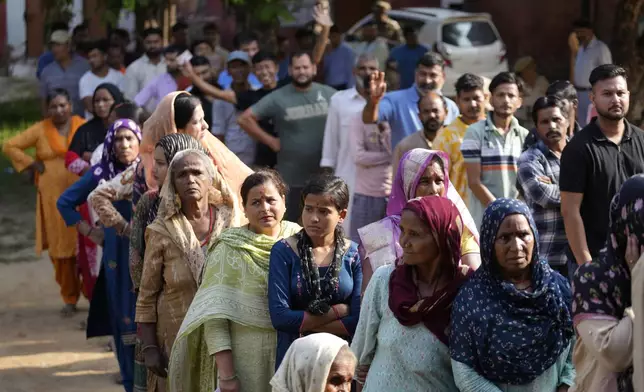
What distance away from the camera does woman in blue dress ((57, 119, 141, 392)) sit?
8164 mm

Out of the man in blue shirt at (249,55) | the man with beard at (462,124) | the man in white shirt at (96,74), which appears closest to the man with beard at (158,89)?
the man in blue shirt at (249,55)

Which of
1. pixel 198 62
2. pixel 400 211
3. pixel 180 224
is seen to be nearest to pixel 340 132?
pixel 198 62

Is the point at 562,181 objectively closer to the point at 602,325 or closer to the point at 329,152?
the point at 602,325

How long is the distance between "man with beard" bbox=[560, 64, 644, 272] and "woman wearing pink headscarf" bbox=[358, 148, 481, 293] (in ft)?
3.51

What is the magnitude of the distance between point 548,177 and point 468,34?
1553cm

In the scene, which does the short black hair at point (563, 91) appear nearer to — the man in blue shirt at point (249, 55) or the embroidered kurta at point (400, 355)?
the embroidered kurta at point (400, 355)

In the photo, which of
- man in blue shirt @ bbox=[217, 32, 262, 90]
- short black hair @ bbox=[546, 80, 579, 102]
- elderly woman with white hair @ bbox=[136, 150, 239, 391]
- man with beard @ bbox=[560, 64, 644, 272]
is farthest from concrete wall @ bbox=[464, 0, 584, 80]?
elderly woman with white hair @ bbox=[136, 150, 239, 391]

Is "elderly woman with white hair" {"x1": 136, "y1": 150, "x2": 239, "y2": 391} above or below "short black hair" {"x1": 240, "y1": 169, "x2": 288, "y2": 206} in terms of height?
below

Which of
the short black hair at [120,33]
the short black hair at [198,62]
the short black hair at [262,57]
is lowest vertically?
the short black hair at [120,33]

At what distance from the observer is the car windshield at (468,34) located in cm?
2289

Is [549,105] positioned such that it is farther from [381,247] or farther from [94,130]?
[94,130]

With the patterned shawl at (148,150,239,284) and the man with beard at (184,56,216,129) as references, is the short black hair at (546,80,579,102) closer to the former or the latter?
the patterned shawl at (148,150,239,284)

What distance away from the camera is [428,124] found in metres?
9.20

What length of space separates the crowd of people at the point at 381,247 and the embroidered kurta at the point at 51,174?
2.13 feet
